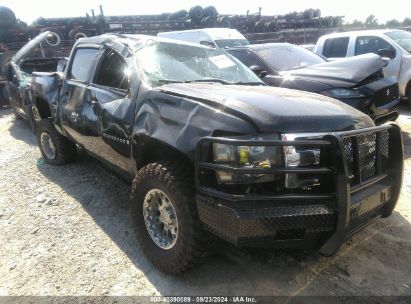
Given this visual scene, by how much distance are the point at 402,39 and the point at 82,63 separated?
7347 mm

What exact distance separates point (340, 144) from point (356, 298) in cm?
110

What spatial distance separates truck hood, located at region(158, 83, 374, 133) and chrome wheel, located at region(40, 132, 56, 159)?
9.90 feet

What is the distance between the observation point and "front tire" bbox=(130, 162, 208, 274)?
2.51 meters

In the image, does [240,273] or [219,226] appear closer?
Result: [219,226]

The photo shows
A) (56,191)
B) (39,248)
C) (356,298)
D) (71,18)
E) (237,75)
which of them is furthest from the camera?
(71,18)

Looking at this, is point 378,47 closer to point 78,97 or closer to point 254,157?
point 78,97

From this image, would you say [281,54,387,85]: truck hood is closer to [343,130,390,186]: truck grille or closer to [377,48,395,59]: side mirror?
[377,48,395,59]: side mirror

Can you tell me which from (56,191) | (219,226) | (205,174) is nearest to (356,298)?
(219,226)

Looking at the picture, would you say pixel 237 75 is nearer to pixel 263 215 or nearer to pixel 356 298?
pixel 263 215

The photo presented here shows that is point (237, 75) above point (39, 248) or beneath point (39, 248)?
above

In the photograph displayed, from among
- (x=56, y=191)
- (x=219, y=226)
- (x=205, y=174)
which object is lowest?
(x=56, y=191)

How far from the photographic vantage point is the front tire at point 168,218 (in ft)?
8.25

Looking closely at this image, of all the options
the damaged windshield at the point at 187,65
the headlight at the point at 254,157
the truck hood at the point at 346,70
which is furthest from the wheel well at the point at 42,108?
the headlight at the point at 254,157

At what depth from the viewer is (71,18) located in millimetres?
18953
